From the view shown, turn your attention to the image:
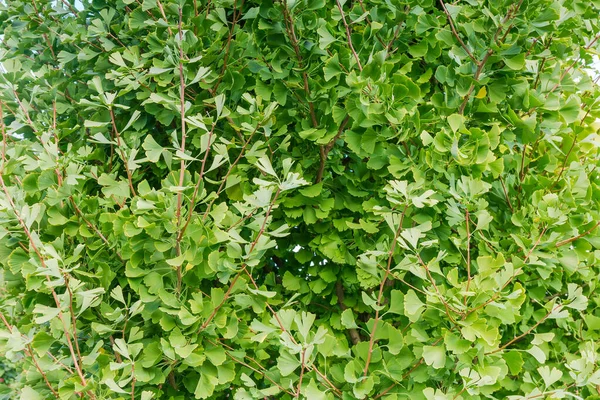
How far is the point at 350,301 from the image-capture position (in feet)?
6.79

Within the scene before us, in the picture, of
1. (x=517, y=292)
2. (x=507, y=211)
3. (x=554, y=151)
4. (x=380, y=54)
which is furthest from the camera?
(x=554, y=151)

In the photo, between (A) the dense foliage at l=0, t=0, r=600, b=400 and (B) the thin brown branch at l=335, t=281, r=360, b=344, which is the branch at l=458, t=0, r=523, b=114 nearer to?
(A) the dense foliage at l=0, t=0, r=600, b=400

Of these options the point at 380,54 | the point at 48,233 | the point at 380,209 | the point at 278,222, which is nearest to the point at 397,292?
the point at 380,209

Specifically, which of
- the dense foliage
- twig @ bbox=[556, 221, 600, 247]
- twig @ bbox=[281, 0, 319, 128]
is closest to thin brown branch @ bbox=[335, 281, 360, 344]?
the dense foliage

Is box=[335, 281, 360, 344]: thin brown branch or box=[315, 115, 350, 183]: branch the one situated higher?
box=[315, 115, 350, 183]: branch

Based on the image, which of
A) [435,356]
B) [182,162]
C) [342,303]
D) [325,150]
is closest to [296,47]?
[325,150]

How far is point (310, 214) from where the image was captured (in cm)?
196

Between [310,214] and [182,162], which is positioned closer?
[182,162]

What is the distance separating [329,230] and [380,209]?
1.35 feet

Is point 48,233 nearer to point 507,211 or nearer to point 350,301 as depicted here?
point 350,301

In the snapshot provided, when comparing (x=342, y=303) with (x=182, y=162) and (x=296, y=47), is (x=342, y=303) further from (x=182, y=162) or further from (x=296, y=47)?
(x=296, y=47)

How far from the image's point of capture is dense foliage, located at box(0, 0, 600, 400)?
64.0 inches

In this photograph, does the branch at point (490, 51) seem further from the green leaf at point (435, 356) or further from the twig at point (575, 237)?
the green leaf at point (435, 356)

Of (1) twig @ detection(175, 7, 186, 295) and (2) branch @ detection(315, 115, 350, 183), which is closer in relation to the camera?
(1) twig @ detection(175, 7, 186, 295)
